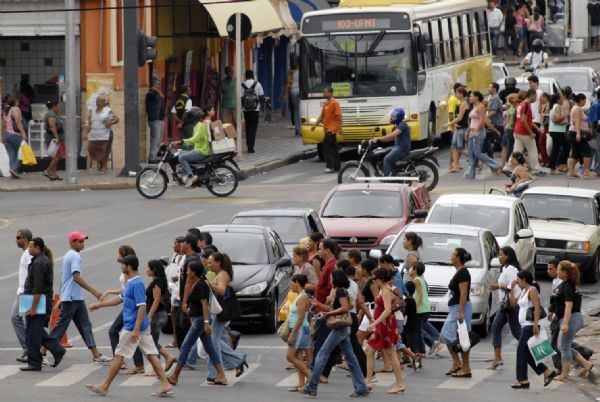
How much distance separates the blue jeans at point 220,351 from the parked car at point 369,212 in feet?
23.3

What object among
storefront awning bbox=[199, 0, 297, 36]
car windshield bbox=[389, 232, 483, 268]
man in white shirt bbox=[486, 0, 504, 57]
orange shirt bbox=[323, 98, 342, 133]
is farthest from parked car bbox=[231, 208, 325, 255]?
man in white shirt bbox=[486, 0, 504, 57]

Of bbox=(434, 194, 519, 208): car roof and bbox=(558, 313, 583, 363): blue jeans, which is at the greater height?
bbox=(434, 194, 519, 208): car roof

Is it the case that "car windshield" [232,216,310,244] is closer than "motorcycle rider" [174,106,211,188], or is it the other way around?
"car windshield" [232,216,310,244]

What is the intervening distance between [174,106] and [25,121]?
16.1 ft

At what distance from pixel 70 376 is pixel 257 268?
362cm

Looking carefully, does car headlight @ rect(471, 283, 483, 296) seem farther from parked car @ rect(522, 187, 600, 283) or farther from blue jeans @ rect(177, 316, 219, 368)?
parked car @ rect(522, 187, 600, 283)

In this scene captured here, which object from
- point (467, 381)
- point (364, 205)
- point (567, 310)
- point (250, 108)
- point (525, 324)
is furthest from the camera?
point (250, 108)

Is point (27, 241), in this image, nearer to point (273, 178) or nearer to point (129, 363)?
point (129, 363)

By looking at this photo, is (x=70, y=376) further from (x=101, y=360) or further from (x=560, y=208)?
(x=560, y=208)

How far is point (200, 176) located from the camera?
3266cm

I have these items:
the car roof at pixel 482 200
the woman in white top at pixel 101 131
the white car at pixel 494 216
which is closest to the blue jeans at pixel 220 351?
the white car at pixel 494 216

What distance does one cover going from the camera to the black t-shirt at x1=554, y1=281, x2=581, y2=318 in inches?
696

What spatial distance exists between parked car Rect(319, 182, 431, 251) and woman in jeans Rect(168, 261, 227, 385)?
7528 millimetres

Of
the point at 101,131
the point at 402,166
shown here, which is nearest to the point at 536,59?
the point at 101,131
